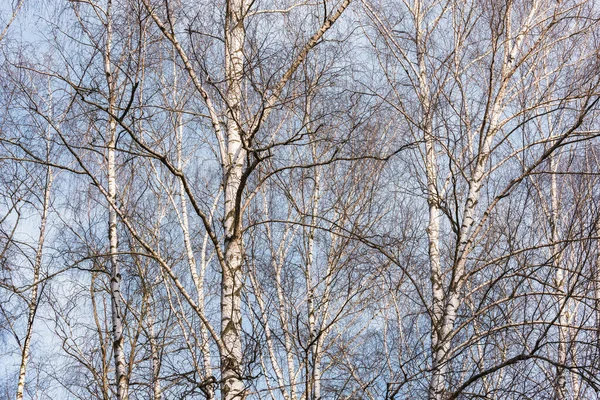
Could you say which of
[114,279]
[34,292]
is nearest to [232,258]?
[114,279]

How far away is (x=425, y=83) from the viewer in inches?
250

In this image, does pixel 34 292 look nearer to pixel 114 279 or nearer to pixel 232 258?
pixel 114 279

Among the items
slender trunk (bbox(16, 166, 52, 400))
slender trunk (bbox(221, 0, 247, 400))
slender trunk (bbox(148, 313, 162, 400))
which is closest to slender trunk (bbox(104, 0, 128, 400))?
slender trunk (bbox(148, 313, 162, 400))

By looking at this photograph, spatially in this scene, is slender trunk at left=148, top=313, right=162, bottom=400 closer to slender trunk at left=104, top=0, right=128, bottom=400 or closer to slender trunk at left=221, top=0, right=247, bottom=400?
slender trunk at left=104, top=0, right=128, bottom=400

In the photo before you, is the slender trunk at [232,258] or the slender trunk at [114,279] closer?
the slender trunk at [232,258]

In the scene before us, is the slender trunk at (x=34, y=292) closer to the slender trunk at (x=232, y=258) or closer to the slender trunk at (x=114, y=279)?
the slender trunk at (x=114, y=279)

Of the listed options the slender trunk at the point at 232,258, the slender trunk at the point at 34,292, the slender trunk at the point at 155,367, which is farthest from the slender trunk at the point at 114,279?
the slender trunk at the point at 34,292

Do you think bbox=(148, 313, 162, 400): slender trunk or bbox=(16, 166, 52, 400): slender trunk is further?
bbox=(16, 166, 52, 400): slender trunk

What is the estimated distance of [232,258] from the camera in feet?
13.0

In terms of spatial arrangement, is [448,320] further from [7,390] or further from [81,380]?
[7,390]

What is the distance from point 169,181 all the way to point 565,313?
5579mm

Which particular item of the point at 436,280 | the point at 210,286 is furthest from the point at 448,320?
the point at 210,286

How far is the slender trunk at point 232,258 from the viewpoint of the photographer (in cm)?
369

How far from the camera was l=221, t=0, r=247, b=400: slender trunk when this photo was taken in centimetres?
369
